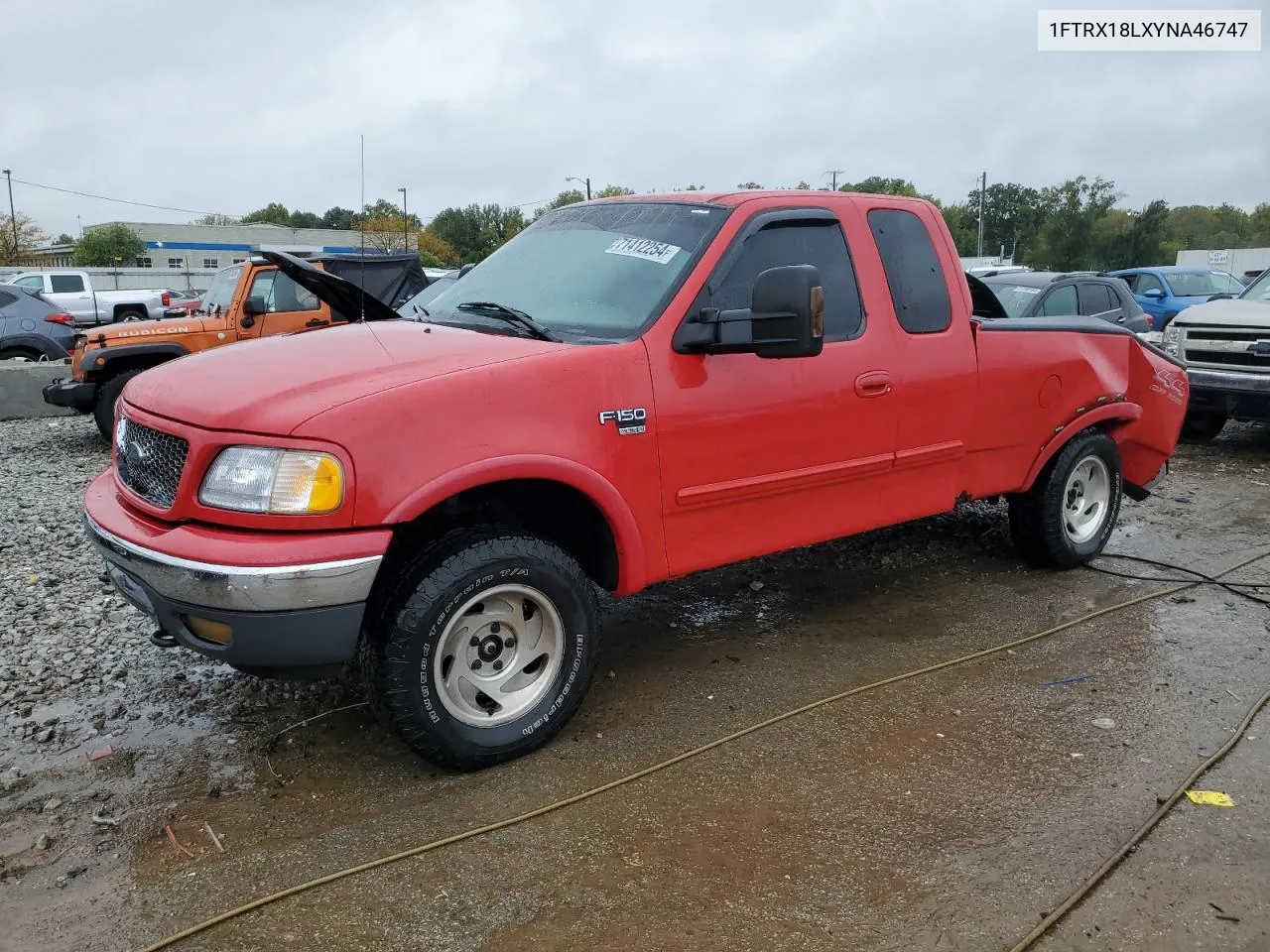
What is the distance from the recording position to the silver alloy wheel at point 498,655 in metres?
3.32

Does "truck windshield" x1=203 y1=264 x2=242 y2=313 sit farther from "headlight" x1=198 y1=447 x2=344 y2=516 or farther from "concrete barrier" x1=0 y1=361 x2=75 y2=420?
"headlight" x1=198 y1=447 x2=344 y2=516

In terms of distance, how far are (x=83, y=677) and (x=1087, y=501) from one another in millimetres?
5260

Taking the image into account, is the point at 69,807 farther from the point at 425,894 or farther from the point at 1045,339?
the point at 1045,339

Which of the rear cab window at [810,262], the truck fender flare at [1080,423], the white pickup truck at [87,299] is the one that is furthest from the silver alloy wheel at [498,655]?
the white pickup truck at [87,299]

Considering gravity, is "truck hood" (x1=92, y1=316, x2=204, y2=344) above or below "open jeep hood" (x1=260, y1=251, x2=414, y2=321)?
below

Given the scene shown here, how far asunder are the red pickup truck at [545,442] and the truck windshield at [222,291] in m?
6.16

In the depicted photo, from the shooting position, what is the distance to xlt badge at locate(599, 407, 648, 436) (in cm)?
348

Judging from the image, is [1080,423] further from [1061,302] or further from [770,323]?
[1061,302]

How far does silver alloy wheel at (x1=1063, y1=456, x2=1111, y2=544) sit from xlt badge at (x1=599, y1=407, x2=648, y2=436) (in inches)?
124

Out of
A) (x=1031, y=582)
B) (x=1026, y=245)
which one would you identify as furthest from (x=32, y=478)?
(x=1026, y=245)

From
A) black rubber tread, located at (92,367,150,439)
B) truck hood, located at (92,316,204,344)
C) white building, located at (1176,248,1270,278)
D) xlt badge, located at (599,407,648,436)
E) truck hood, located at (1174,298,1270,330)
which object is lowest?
black rubber tread, located at (92,367,150,439)

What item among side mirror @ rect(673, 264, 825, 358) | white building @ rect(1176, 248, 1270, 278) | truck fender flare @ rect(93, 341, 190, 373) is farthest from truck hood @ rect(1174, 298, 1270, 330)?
white building @ rect(1176, 248, 1270, 278)

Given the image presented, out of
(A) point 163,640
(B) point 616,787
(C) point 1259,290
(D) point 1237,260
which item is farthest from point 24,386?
(D) point 1237,260

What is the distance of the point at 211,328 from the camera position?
9.77 m
